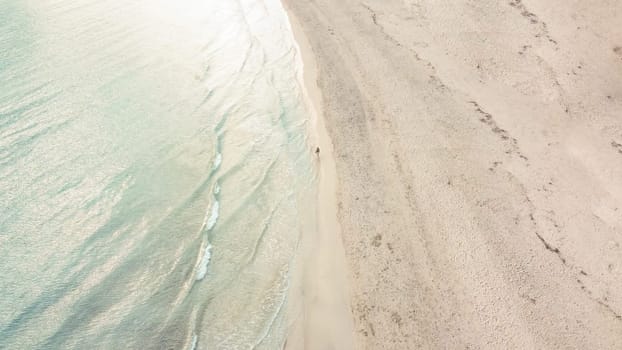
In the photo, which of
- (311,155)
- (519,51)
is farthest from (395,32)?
(311,155)

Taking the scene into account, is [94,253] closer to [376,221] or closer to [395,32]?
[376,221]

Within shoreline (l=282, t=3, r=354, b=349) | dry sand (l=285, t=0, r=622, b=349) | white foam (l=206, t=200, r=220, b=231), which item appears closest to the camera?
shoreline (l=282, t=3, r=354, b=349)

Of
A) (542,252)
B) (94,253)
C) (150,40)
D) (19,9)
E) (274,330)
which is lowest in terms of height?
(542,252)

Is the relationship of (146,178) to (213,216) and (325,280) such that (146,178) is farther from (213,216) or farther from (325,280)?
(325,280)

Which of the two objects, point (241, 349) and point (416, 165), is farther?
point (416, 165)

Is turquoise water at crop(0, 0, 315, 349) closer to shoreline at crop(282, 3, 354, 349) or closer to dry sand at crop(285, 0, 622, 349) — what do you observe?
shoreline at crop(282, 3, 354, 349)

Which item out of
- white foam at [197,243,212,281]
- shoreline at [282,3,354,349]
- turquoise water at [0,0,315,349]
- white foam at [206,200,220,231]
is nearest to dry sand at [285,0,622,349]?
shoreline at [282,3,354,349]

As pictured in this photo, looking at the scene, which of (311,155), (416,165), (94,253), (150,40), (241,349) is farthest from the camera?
(150,40)
